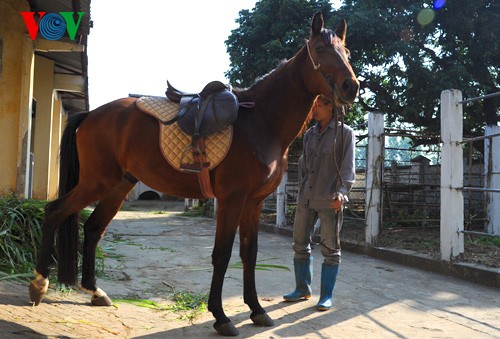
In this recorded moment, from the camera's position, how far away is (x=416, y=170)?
1143cm

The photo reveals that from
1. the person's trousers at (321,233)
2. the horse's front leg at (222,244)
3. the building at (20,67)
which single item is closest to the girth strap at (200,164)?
the horse's front leg at (222,244)

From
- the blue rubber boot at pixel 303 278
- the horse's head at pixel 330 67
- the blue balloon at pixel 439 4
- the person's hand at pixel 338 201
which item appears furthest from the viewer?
the blue balloon at pixel 439 4

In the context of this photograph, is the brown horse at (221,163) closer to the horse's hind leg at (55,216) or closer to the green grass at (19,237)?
the horse's hind leg at (55,216)

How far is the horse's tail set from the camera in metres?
3.82

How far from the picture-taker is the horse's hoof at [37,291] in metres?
3.45

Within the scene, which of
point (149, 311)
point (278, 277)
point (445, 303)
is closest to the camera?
point (149, 311)

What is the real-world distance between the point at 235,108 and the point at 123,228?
23.3ft

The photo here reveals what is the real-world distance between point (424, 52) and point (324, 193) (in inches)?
364

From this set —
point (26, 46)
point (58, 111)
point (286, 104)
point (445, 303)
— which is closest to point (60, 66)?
point (58, 111)

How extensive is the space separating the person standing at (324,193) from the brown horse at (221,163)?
503 mm

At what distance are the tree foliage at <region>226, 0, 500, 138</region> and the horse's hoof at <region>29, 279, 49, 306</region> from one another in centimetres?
890

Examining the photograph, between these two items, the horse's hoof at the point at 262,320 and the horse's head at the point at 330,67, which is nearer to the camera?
the horse's head at the point at 330,67

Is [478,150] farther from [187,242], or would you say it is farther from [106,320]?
[106,320]

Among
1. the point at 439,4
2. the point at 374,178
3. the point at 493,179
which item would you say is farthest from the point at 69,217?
the point at 439,4
